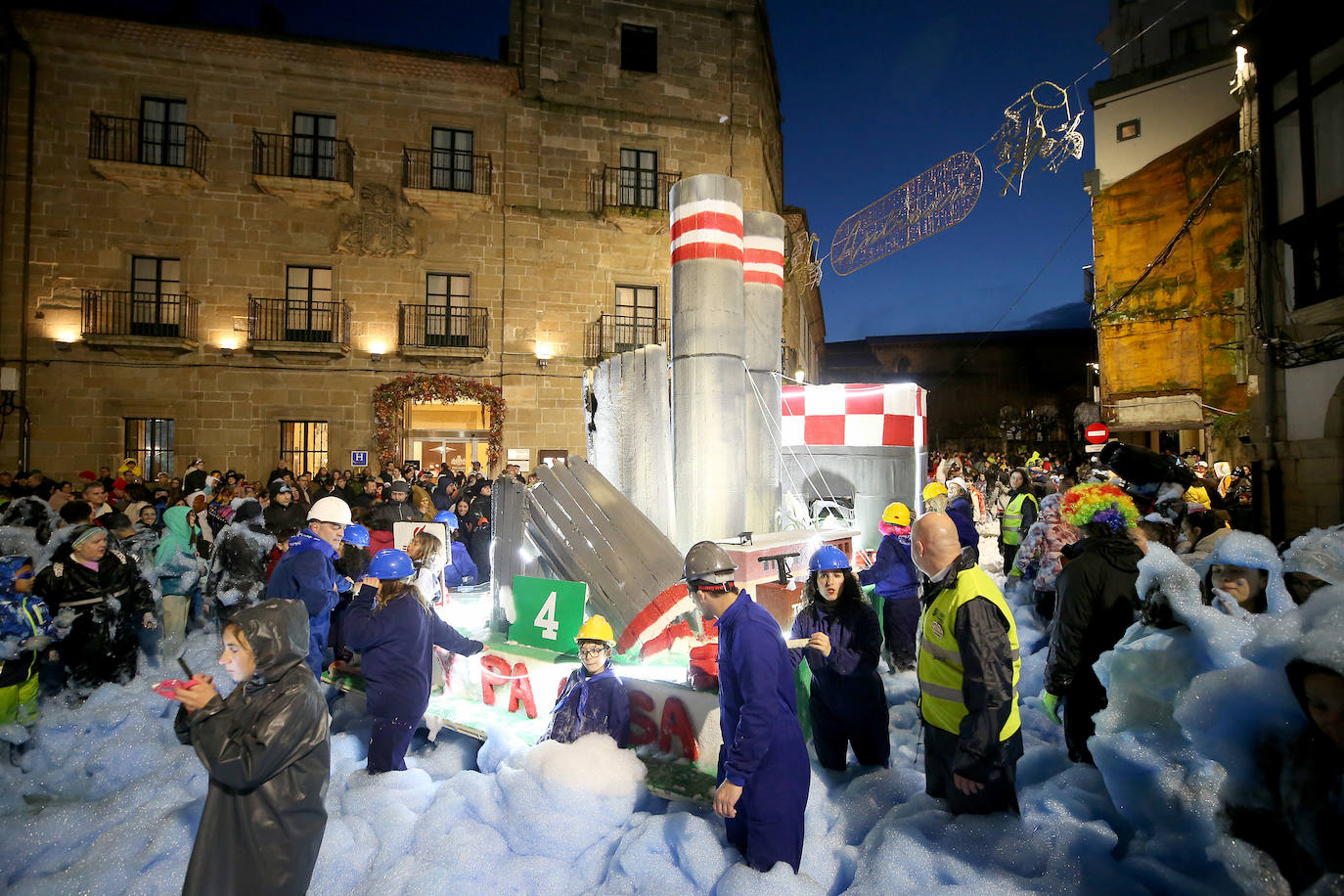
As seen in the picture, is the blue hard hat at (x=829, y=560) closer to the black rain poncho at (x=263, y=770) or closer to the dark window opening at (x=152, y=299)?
the black rain poncho at (x=263, y=770)

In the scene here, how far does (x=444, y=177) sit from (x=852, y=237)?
1324 centimetres

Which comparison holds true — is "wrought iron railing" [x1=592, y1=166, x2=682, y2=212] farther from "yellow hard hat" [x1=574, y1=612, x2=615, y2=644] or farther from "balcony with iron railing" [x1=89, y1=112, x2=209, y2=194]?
"yellow hard hat" [x1=574, y1=612, x2=615, y2=644]

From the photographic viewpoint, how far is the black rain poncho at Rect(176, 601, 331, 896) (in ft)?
7.48

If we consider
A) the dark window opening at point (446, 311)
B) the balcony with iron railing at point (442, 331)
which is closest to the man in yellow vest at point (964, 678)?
the balcony with iron railing at point (442, 331)

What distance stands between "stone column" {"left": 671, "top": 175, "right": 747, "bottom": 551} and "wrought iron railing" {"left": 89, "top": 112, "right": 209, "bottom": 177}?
15.8 m

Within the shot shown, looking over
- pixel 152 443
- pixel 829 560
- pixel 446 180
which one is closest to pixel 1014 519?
pixel 829 560

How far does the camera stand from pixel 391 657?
13.5 ft

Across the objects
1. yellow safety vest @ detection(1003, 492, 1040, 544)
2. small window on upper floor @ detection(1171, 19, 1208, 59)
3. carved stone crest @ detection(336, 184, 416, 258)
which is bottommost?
yellow safety vest @ detection(1003, 492, 1040, 544)

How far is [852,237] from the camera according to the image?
353 inches

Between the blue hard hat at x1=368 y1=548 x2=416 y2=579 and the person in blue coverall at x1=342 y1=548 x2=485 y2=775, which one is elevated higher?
the blue hard hat at x1=368 y1=548 x2=416 y2=579

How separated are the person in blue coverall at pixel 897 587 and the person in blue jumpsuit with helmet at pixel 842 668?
1.44 meters

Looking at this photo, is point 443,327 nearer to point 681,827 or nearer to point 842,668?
point 842,668

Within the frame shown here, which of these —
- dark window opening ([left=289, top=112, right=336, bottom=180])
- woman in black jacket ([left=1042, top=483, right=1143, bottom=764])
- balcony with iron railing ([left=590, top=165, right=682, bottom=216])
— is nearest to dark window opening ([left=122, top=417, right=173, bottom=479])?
dark window opening ([left=289, top=112, right=336, bottom=180])

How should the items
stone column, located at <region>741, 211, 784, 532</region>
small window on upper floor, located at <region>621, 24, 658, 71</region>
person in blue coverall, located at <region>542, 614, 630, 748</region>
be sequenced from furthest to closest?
small window on upper floor, located at <region>621, 24, 658, 71</region>, stone column, located at <region>741, 211, 784, 532</region>, person in blue coverall, located at <region>542, 614, 630, 748</region>
